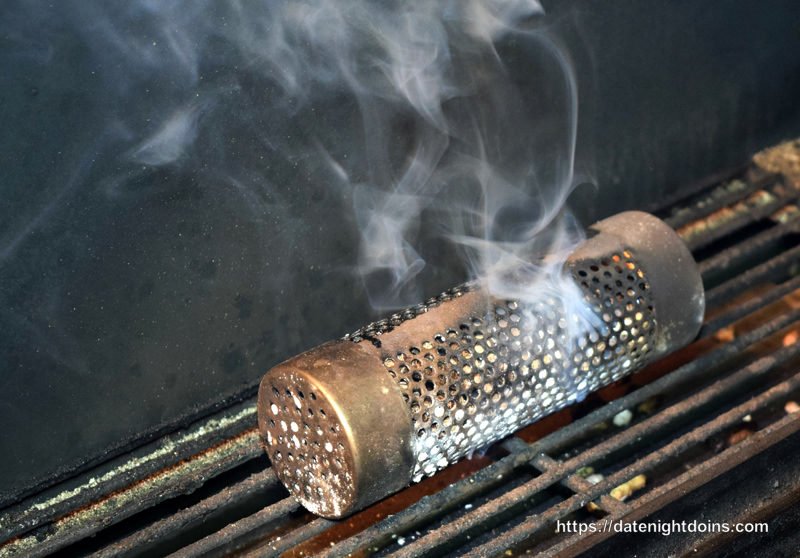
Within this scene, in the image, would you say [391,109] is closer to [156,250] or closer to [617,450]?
[156,250]

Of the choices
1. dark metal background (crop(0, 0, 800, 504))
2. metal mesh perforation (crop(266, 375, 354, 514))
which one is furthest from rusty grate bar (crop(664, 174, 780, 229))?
metal mesh perforation (crop(266, 375, 354, 514))

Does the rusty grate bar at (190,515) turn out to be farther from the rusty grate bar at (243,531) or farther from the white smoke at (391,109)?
the white smoke at (391,109)

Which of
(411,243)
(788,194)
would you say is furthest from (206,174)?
(788,194)

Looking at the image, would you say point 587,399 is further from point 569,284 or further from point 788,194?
point 788,194

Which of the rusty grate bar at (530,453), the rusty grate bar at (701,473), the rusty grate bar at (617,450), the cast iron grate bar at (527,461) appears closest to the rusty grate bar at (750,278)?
the cast iron grate bar at (527,461)

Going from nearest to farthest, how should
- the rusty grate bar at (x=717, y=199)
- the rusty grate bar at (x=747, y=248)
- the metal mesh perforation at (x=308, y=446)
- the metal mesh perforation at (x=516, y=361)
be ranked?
the metal mesh perforation at (x=308, y=446) → the metal mesh perforation at (x=516, y=361) → the rusty grate bar at (x=747, y=248) → the rusty grate bar at (x=717, y=199)

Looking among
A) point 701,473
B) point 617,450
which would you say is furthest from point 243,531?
point 701,473
